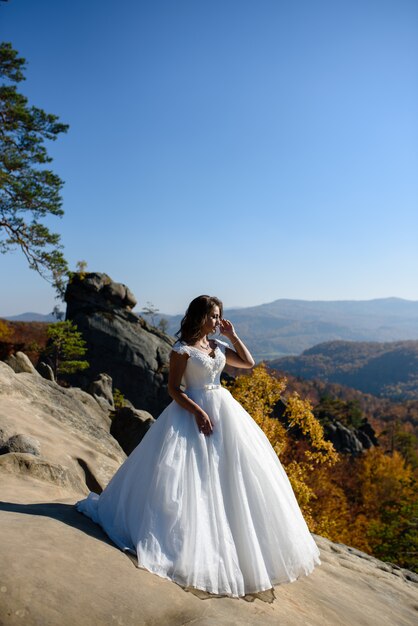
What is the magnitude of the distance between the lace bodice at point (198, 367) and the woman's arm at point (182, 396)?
0.06m

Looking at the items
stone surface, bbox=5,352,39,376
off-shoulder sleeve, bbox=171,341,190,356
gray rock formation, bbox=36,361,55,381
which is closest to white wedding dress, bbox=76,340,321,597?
off-shoulder sleeve, bbox=171,341,190,356

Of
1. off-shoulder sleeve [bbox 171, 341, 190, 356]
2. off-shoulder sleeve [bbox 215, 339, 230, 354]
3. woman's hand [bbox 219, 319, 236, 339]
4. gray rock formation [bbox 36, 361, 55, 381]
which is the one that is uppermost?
woman's hand [bbox 219, 319, 236, 339]

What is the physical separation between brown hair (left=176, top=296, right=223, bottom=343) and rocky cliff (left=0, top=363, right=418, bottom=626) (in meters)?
2.20

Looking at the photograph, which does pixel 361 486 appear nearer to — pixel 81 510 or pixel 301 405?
pixel 301 405

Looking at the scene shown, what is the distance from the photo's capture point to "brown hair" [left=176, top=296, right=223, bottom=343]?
5.40 metres

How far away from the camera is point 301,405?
19.9 meters

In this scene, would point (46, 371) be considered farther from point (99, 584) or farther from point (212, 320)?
point (99, 584)

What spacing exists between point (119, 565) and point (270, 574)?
1.52 m

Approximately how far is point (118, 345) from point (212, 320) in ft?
105

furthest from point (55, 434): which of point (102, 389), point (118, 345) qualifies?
point (118, 345)

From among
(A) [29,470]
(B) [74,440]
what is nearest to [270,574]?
(A) [29,470]

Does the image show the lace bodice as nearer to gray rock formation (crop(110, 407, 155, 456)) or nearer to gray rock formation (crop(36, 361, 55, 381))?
gray rock formation (crop(110, 407, 155, 456))

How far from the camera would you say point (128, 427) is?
19188mm

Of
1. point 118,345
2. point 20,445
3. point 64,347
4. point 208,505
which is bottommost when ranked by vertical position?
point 20,445
